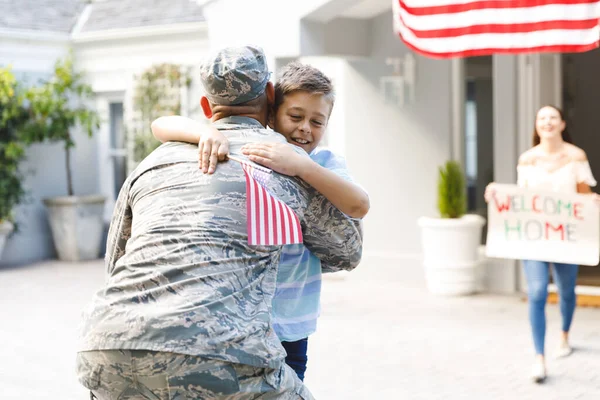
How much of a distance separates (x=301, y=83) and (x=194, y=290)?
2.68ft

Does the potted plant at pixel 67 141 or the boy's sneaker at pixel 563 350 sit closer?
the boy's sneaker at pixel 563 350

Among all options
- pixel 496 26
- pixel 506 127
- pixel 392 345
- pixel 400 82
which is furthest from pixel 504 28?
pixel 400 82

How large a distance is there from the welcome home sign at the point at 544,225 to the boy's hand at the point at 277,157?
410 centimetres

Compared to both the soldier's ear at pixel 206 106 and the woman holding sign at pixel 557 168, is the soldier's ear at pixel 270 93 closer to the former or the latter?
the soldier's ear at pixel 206 106

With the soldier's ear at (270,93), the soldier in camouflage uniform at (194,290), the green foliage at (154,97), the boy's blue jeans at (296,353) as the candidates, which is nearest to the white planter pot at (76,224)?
the green foliage at (154,97)

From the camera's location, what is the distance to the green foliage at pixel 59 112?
12195 millimetres

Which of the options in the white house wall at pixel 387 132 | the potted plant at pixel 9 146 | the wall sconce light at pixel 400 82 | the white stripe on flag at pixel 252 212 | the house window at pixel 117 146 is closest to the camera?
the white stripe on flag at pixel 252 212

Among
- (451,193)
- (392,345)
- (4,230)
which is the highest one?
(451,193)

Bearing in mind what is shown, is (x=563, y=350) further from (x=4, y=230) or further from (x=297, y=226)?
(x=4, y=230)

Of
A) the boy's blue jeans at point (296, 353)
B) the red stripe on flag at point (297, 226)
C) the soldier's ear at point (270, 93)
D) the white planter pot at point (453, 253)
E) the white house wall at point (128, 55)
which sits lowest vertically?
the white planter pot at point (453, 253)

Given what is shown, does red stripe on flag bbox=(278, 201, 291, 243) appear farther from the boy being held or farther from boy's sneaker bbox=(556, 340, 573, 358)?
boy's sneaker bbox=(556, 340, 573, 358)

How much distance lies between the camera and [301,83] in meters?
2.70

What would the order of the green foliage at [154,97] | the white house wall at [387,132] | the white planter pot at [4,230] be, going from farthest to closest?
the green foliage at [154,97] < the white planter pot at [4,230] < the white house wall at [387,132]

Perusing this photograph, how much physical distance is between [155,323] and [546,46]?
4.67m
